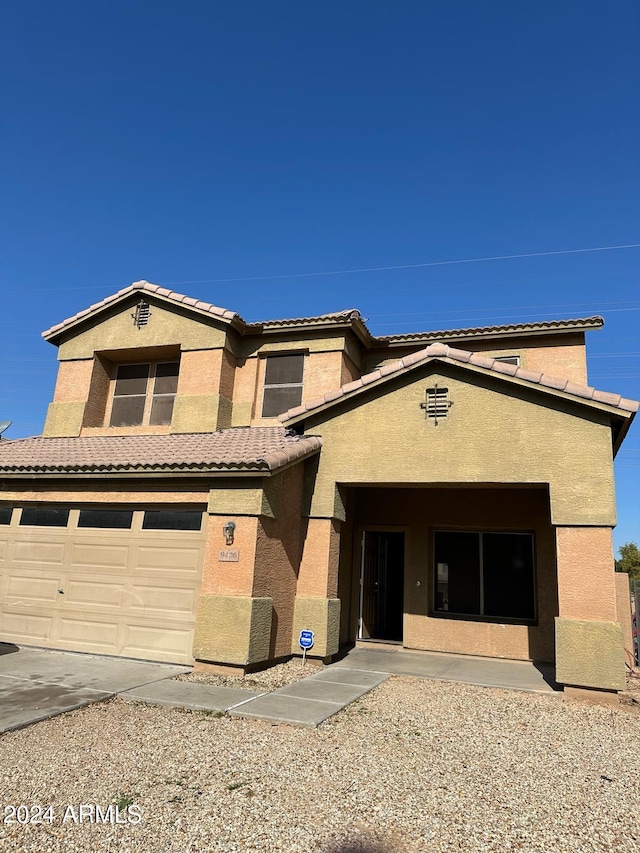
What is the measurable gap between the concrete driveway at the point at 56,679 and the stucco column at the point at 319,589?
2.20 m

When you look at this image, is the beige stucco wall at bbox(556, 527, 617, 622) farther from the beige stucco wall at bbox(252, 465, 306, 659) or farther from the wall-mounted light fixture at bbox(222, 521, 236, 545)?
the wall-mounted light fixture at bbox(222, 521, 236, 545)

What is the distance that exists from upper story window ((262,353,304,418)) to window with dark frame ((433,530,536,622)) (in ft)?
14.8

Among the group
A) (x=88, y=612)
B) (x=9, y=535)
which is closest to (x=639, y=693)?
(x=88, y=612)

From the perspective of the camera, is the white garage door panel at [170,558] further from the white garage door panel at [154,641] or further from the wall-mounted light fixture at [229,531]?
the white garage door panel at [154,641]

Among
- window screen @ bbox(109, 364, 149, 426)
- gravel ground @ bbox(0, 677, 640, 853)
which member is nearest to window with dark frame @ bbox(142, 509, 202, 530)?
gravel ground @ bbox(0, 677, 640, 853)

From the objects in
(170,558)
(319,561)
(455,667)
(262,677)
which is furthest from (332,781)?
(455,667)

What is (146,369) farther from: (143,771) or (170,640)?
(143,771)

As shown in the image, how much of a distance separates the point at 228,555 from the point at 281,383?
541 centimetres

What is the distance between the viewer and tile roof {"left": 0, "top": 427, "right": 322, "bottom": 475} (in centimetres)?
948

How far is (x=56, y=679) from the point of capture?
8000 millimetres

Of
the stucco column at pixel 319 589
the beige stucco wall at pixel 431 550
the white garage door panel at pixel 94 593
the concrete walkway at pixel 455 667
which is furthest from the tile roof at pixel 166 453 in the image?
the concrete walkway at pixel 455 667

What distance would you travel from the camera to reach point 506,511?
38.5ft

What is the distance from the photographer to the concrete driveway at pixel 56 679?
21.3 feet

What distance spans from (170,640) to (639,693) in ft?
24.9
